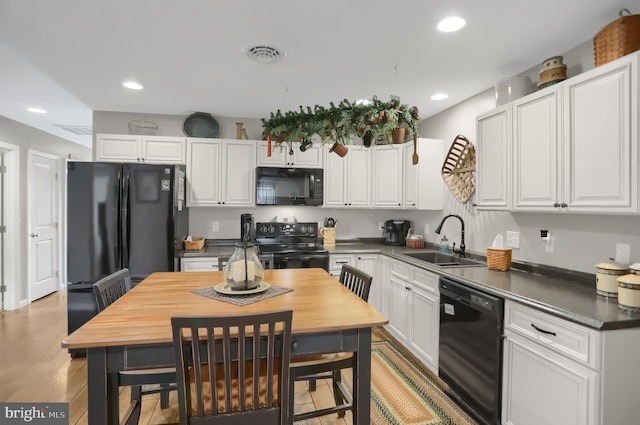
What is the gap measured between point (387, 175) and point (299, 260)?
1.47 m

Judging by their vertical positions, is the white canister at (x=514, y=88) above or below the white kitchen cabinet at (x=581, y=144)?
above

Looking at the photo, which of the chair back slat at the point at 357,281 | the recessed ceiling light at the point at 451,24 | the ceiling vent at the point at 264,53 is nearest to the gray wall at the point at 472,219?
the recessed ceiling light at the point at 451,24

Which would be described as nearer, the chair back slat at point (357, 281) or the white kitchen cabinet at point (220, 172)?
the chair back slat at point (357, 281)

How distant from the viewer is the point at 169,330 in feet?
4.43

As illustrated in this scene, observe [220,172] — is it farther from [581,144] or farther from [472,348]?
[581,144]

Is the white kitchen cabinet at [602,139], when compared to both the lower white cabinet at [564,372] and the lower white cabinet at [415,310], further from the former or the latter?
the lower white cabinet at [415,310]

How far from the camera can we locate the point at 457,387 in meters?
2.31

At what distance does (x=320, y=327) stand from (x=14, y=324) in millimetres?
4336

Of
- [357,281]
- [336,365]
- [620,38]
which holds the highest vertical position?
[620,38]

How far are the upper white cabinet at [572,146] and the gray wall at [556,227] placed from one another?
1.09 ft

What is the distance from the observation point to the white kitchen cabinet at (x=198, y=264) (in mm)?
3428

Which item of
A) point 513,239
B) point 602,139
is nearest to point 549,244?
point 513,239

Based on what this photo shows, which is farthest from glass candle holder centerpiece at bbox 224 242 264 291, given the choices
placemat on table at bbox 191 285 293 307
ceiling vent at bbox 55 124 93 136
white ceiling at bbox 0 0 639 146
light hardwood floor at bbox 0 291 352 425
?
ceiling vent at bbox 55 124 93 136

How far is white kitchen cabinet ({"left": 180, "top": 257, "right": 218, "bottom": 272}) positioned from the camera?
11.2ft
